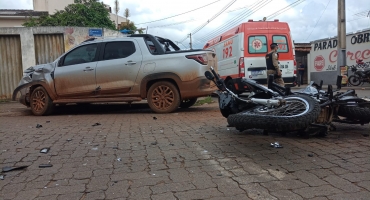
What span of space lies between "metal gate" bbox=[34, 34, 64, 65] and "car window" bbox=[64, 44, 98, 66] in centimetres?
462

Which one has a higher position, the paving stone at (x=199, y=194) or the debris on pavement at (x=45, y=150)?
the debris on pavement at (x=45, y=150)

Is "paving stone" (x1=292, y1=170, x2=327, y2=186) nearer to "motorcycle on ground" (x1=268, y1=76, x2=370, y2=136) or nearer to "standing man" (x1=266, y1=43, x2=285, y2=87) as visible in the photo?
"motorcycle on ground" (x1=268, y1=76, x2=370, y2=136)

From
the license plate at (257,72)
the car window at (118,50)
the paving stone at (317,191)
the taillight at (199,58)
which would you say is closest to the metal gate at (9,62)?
the car window at (118,50)

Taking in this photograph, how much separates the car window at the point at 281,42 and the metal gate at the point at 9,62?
29.4 ft

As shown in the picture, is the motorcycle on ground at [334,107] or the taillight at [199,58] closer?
the motorcycle on ground at [334,107]

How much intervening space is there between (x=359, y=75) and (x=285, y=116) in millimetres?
13354

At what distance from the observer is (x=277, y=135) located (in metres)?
4.47

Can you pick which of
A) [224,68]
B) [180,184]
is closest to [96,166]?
[180,184]

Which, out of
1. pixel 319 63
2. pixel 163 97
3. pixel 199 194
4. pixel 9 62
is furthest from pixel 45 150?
pixel 319 63

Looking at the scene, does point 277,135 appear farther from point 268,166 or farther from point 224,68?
point 224,68

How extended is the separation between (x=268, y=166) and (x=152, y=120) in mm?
3531

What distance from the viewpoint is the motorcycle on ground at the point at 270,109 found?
3.73 meters

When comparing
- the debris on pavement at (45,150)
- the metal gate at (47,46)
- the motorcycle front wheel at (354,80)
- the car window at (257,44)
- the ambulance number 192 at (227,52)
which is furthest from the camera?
the motorcycle front wheel at (354,80)

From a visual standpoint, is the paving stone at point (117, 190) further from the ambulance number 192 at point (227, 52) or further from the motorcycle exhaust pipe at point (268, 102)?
the ambulance number 192 at point (227, 52)
